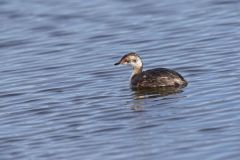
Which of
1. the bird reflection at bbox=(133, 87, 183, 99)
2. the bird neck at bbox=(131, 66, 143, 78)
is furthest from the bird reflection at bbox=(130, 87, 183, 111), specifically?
the bird neck at bbox=(131, 66, 143, 78)

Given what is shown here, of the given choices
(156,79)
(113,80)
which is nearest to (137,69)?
(113,80)

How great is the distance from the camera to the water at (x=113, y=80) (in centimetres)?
1364

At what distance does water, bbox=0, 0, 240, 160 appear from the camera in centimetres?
1364

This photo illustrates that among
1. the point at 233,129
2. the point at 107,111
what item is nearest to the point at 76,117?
the point at 107,111

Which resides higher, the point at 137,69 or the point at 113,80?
the point at 137,69

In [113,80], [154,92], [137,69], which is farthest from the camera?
[137,69]

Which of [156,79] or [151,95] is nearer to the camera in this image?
[151,95]

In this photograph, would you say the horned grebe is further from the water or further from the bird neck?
the water

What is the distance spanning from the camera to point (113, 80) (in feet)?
60.5

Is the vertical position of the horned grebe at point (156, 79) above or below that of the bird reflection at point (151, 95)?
above

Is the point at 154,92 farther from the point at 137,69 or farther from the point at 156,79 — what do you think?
the point at 137,69

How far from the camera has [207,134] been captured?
44.9ft

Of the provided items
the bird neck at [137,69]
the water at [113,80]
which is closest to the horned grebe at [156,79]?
the bird neck at [137,69]

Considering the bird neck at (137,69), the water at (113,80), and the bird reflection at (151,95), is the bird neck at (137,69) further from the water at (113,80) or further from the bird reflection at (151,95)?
the bird reflection at (151,95)
